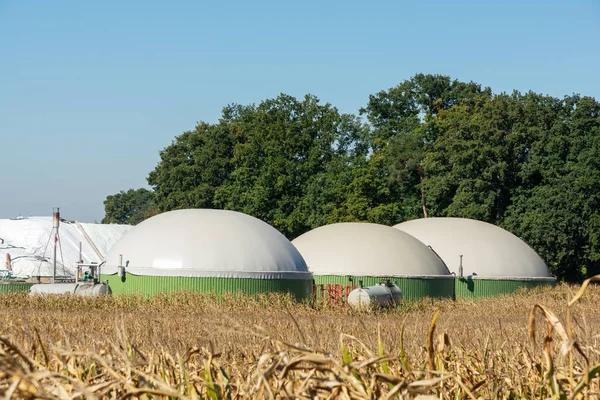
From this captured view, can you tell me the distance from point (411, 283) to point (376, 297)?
23.4 feet

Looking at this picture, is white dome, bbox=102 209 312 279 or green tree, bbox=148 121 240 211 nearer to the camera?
white dome, bbox=102 209 312 279

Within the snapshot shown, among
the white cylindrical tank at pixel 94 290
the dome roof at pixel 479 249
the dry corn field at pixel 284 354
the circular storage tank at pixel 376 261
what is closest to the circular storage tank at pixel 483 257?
the dome roof at pixel 479 249

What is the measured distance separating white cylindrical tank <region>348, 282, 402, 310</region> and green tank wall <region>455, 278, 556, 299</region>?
9231 millimetres

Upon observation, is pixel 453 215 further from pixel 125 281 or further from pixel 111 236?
pixel 111 236

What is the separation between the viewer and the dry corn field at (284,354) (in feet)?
10.00

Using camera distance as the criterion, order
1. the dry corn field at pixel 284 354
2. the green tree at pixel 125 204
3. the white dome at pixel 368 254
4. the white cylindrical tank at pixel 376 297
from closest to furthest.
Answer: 1. the dry corn field at pixel 284 354
2. the white cylindrical tank at pixel 376 297
3. the white dome at pixel 368 254
4. the green tree at pixel 125 204

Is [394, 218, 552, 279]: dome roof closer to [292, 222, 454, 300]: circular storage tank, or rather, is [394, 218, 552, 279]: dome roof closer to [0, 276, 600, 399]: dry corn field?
[292, 222, 454, 300]: circular storage tank

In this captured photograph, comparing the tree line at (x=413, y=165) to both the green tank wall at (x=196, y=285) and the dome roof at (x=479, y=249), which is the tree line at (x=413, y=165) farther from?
the green tank wall at (x=196, y=285)

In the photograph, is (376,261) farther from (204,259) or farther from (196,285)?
(196,285)

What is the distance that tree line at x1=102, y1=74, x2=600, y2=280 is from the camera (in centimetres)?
5925

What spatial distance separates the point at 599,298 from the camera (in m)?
37.8

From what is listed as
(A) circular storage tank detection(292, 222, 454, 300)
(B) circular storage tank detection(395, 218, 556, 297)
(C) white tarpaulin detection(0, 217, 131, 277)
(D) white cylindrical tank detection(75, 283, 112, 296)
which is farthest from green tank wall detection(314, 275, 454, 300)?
(C) white tarpaulin detection(0, 217, 131, 277)

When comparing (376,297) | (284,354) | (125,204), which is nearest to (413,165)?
(376,297)

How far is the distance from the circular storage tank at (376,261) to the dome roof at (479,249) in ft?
9.46
